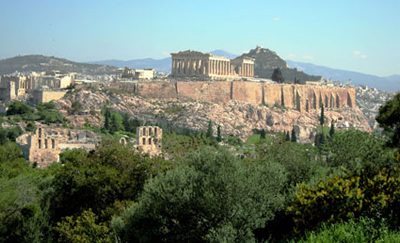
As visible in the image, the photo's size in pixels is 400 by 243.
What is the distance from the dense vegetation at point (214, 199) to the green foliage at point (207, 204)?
0.11ft

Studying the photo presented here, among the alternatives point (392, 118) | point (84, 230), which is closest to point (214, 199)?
point (392, 118)

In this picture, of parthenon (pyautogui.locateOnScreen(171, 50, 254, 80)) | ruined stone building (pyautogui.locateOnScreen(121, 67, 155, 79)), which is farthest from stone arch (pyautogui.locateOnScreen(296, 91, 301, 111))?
ruined stone building (pyautogui.locateOnScreen(121, 67, 155, 79))

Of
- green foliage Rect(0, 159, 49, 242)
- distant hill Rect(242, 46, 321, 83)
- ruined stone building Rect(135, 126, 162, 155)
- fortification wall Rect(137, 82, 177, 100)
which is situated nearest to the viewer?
green foliage Rect(0, 159, 49, 242)

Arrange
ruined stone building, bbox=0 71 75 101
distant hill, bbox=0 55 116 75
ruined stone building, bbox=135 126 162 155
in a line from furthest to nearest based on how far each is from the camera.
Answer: distant hill, bbox=0 55 116 75
ruined stone building, bbox=0 71 75 101
ruined stone building, bbox=135 126 162 155

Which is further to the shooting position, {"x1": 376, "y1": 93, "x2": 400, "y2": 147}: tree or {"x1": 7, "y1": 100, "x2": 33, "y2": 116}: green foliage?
{"x1": 7, "y1": 100, "x2": 33, "y2": 116}: green foliage

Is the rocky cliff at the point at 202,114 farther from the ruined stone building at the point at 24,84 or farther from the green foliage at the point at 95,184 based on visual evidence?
the green foliage at the point at 95,184

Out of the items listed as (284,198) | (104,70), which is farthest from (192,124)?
(104,70)

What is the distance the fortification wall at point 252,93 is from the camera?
88938 millimetres

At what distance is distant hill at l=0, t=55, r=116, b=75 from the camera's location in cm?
17362

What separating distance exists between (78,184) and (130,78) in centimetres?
7337

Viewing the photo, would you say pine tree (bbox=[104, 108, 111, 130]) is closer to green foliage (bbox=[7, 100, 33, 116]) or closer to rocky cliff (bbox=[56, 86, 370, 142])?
rocky cliff (bbox=[56, 86, 370, 142])

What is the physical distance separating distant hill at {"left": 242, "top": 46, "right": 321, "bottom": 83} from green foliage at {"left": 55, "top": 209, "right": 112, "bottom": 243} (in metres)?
102

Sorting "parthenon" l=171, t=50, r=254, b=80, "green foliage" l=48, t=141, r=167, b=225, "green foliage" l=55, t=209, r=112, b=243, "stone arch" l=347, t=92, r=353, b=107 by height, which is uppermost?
"parthenon" l=171, t=50, r=254, b=80

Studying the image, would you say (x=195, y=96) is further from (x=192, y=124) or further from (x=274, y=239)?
(x=274, y=239)
